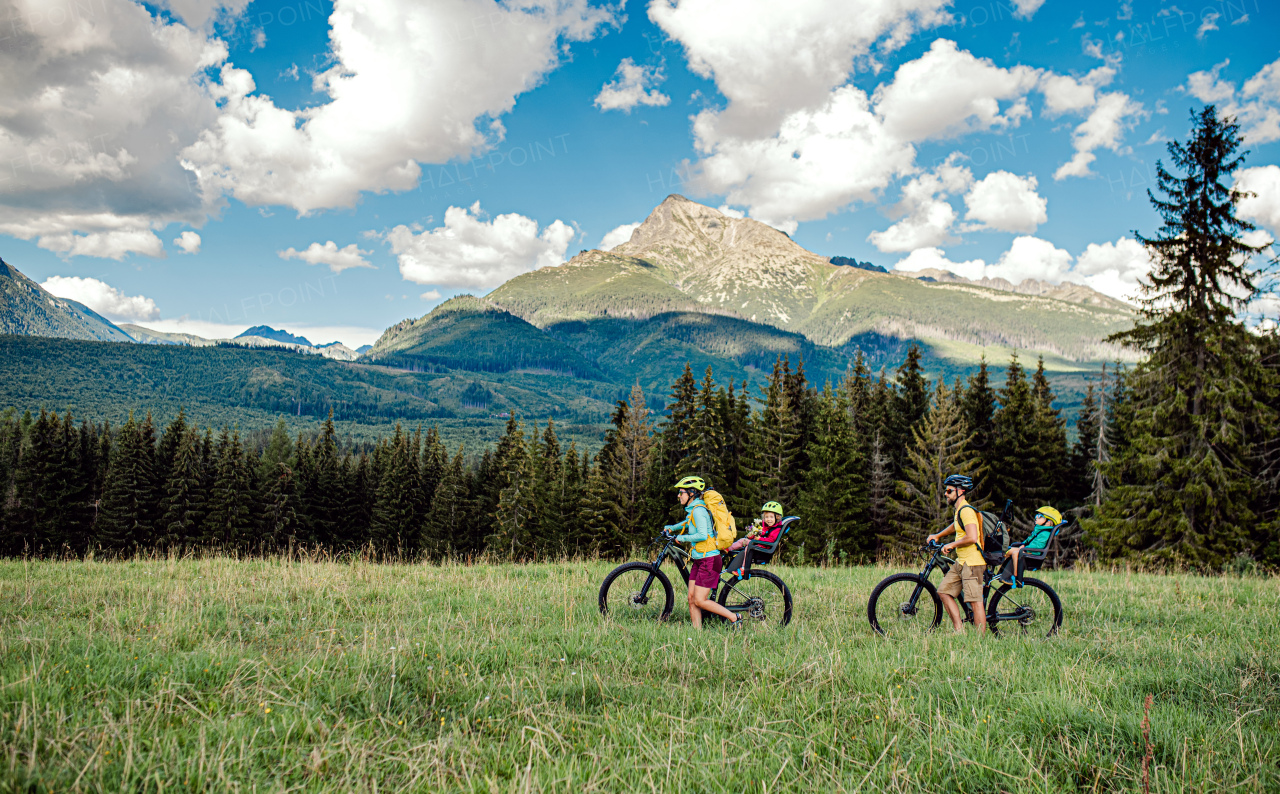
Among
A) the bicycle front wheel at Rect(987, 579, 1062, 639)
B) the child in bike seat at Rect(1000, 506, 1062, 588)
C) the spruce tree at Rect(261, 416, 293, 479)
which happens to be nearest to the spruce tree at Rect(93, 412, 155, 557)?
the spruce tree at Rect(261, 416, 293, 479)

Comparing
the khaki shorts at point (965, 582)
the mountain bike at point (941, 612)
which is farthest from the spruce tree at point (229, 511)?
the khaki shorts at point (965, 582)

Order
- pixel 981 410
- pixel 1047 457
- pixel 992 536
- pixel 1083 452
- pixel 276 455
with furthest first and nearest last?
1. pixel 276 455
2. pixel 1083 452
3. pixel 981 410
4. pixel 1047 457
5. pixel 992 536

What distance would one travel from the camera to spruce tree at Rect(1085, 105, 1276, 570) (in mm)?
20391

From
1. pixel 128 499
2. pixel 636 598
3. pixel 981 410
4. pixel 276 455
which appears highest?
pixel 981 410

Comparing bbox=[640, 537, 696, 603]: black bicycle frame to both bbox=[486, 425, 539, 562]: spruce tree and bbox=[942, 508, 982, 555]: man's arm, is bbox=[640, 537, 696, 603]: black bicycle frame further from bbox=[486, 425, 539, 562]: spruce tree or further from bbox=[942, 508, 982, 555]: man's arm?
bbox=[486, 425, 539, 562]: spruce tree

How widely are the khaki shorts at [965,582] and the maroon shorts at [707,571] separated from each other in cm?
312

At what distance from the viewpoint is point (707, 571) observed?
24.3 ft

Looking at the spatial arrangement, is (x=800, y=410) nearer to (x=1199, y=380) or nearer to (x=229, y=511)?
(x=1199, y=380)

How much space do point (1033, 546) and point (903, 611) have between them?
1847 millimetres

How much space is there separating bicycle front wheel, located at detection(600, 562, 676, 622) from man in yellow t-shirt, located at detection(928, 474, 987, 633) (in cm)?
357

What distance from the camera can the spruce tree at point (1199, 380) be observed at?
20391 mm

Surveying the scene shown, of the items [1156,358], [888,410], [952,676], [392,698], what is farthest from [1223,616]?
[888,410]

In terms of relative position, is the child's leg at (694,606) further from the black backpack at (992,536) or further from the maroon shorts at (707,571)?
the black backpack at (992,536)

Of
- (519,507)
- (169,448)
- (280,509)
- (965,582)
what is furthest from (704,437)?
(169,448)
